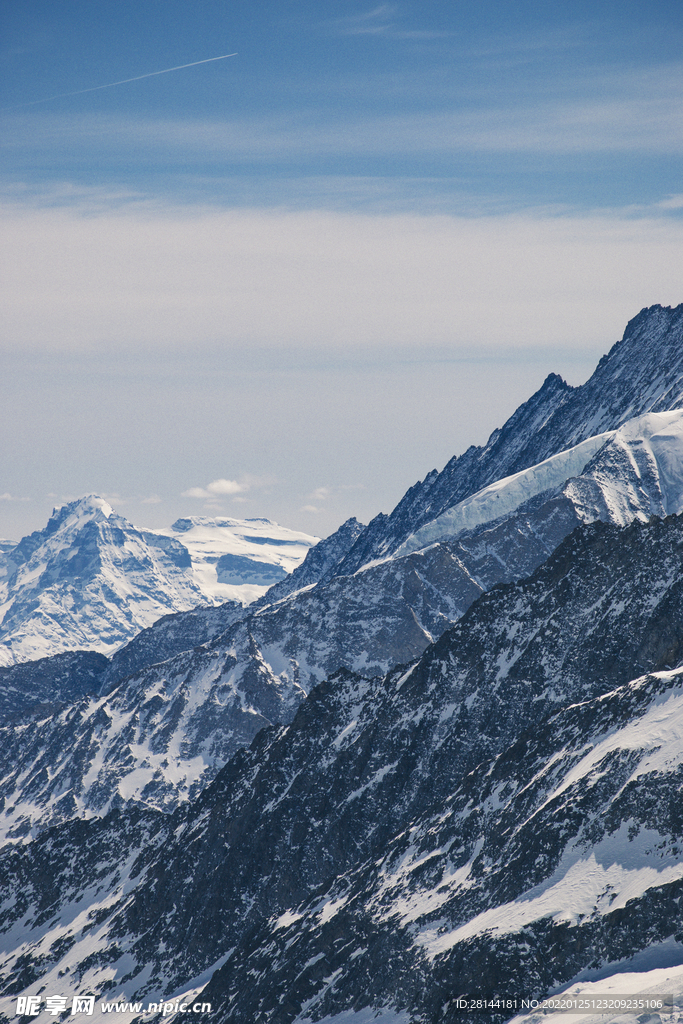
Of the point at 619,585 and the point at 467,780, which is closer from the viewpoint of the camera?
the point at 467,780

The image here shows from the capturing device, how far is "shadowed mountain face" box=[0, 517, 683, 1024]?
115 meters

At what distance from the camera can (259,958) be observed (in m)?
161

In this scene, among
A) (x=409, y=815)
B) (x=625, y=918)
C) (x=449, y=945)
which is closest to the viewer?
(x=625, y=918)

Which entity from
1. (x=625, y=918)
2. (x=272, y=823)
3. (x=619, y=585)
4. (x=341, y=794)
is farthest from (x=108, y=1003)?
(x=625, y=918)

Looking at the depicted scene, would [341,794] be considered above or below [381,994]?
above

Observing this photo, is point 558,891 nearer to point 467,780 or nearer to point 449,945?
point 449,945

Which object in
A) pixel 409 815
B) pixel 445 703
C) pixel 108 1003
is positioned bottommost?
pixel 108 1003

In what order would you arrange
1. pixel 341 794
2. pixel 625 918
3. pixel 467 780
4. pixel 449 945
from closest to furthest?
pixel 625 918, pixel 449 945, pixel 467 780, pixel 341 794

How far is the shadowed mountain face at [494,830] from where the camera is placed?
114750 mm

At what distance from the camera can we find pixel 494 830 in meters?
138

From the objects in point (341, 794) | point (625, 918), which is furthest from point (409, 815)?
point (625, 918)

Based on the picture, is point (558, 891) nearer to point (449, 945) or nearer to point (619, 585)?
point (449, 945)

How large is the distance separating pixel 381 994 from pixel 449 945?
448 inches

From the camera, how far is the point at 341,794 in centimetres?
19375
